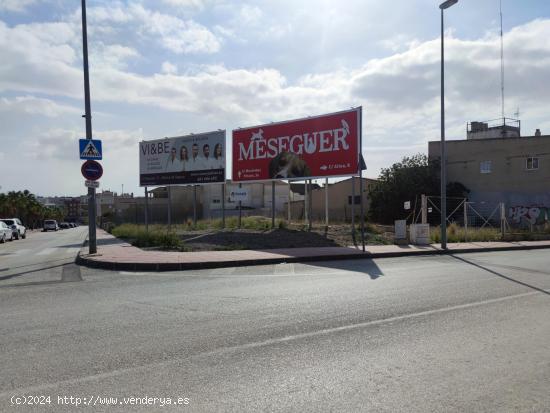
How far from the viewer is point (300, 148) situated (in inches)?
1040

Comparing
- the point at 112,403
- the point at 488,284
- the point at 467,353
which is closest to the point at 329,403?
the point at 112,403

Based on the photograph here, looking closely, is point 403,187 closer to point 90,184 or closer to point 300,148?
point 300,148

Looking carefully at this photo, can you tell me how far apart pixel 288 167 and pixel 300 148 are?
1.21 m

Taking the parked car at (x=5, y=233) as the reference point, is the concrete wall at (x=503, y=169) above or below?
above

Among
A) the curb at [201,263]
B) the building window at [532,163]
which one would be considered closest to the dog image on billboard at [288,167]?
the curb at [201,263]

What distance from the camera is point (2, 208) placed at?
73.1 m

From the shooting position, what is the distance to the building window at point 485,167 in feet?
142

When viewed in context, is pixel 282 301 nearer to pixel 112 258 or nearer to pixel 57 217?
pixel 112 258

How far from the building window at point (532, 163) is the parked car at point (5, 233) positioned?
39123 millimetres

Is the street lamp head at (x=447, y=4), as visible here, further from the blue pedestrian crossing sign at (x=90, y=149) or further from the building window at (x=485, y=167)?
the building window at (x=485, y=167)

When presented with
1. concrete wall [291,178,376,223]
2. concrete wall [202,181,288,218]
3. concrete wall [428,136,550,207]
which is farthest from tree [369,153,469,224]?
concrete wall [202,181,288,218]

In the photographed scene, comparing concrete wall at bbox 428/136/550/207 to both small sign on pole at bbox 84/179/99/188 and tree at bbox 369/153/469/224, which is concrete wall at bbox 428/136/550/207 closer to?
tree at bbox 369/153/469/224

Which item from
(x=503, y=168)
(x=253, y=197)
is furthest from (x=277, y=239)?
(x=253, y=197)

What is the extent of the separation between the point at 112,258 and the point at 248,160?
49.0 ft
